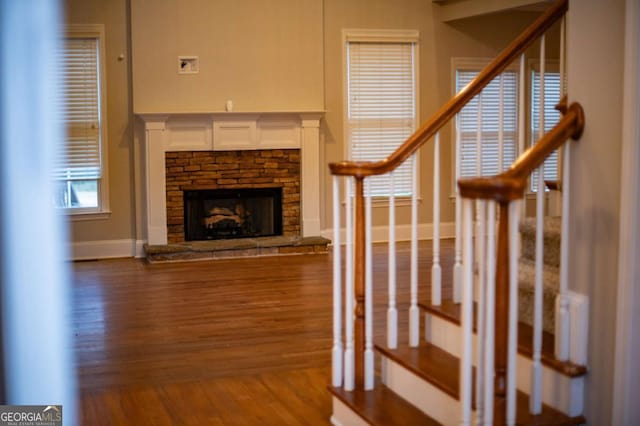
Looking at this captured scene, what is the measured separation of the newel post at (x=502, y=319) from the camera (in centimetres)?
229

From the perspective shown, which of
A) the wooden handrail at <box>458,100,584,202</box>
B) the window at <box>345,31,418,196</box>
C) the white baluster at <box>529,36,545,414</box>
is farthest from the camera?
the window at <box>345,31,418,196</box>

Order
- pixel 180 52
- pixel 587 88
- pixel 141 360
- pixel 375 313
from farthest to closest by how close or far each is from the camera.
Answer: pixel 180 52, pixel 375 313, pixel 141 360, pixel 587 88

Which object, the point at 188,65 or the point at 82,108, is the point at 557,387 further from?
the point at 82,108

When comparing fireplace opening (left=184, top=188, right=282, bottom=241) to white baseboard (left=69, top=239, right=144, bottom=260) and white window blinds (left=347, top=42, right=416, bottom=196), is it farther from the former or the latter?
white window blinds (left=347, top=42, right=416, bottom=196)

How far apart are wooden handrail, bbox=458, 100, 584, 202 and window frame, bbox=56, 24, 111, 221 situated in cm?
623

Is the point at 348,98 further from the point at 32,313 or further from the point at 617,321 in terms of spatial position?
the point at 32,313

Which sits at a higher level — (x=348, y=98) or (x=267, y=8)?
(x=267, y=8)

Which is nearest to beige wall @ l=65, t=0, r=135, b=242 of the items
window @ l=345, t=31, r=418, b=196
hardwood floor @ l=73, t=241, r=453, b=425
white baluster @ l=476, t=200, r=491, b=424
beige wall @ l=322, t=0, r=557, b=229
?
hardwood floor @ l=73, t=241, r=453, b=425

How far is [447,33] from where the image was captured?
901cm

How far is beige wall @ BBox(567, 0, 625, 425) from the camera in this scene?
101 inches

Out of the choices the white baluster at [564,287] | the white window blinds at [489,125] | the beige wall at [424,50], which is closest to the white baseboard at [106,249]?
the beige wall at [424,50]

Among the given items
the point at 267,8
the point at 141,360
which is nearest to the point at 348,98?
the point at 267,8

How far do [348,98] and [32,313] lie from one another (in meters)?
8.32

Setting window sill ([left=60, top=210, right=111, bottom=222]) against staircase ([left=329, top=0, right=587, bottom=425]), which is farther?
window sill ([left=60, top=210, right=111, bottom=222])
